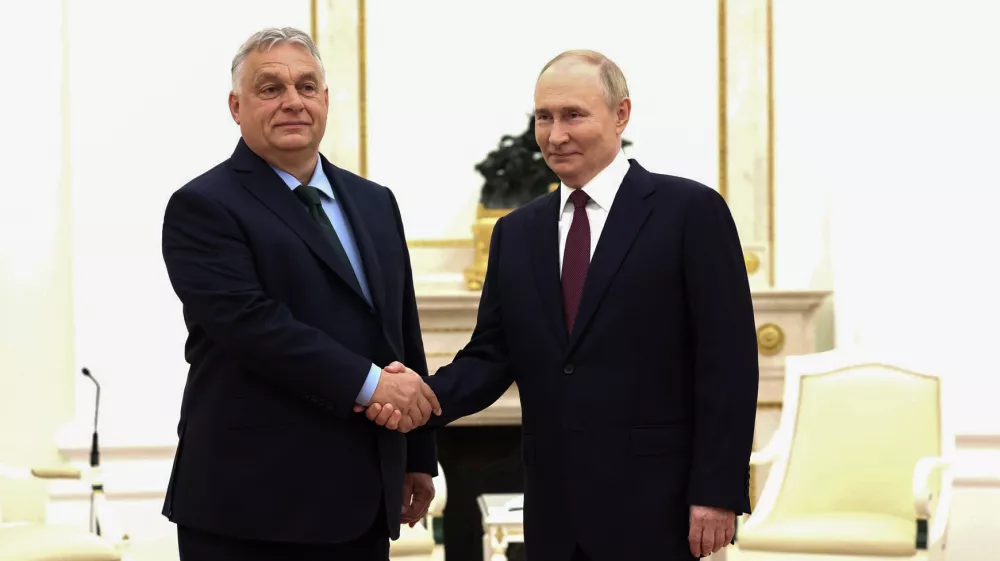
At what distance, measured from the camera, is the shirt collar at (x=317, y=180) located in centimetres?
260

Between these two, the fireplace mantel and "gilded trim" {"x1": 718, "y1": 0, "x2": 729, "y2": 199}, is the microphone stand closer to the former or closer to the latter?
the fireplace mantel

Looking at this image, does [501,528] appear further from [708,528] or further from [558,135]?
[558,135]

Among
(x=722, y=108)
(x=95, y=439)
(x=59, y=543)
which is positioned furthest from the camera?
(x=722, y=108)

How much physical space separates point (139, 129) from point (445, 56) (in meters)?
1.54

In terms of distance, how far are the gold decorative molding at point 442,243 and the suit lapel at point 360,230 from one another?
3.20 meters

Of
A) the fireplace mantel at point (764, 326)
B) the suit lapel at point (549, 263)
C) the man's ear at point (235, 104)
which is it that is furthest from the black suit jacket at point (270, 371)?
the fireplace mantel at point (764, 326)

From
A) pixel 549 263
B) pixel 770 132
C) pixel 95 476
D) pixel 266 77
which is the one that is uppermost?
pixel 770 132

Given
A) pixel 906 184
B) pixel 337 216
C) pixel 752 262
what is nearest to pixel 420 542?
pixel 337 216

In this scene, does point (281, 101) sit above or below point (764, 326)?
above

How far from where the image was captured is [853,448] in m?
4.98

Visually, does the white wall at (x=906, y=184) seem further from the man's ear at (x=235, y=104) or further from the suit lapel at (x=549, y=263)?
the man's ear at (x=235, y=104)

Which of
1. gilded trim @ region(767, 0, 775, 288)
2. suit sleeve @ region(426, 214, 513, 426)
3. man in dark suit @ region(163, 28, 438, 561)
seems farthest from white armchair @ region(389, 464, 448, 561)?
gilded trim @ region(767, 0, 775, 288)

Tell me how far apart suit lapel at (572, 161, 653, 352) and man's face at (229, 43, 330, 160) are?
Answer: 25.1 inches

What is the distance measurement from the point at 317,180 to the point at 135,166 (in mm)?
3529
